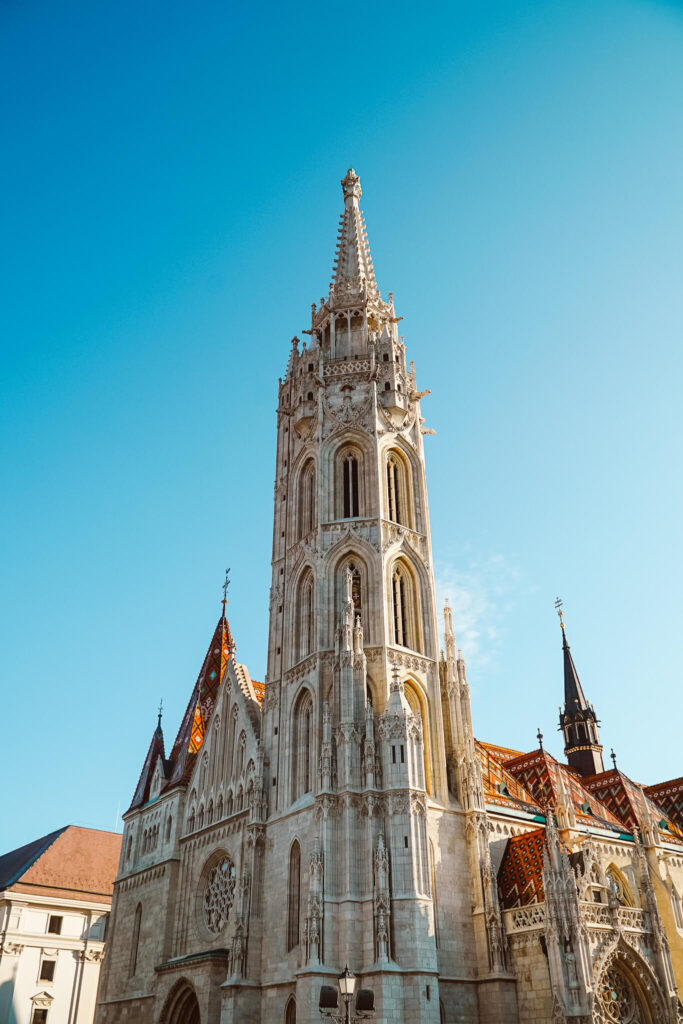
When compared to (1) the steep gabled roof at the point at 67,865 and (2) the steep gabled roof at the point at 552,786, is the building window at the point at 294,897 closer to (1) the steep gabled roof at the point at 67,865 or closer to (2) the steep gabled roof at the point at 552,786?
(2) the steep gabled roof at the point at 552,786

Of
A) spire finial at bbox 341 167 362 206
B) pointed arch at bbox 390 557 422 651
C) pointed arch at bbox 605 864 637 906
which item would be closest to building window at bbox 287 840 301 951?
pointed arch at bbox 390 557 422 651

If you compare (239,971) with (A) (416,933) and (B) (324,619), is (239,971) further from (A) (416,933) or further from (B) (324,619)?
(B) (324,619)

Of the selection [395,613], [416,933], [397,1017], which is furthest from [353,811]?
[395,613]

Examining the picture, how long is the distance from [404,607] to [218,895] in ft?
45.0

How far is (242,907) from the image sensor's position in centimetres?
2966

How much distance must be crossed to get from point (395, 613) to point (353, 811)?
8.51 m

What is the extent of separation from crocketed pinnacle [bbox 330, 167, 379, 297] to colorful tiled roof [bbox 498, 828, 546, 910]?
26784 millimetres

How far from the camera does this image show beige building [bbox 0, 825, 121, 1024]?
45.5 meters

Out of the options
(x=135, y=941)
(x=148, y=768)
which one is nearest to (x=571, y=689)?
(x=148, y=768)

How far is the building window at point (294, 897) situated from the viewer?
2819 cm

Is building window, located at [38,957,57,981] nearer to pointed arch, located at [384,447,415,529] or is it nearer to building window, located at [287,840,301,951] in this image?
building window, located at [287,840,301,951]

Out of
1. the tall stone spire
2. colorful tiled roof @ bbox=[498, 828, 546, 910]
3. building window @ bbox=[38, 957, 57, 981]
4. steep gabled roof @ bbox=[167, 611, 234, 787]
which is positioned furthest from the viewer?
the tall stone spire

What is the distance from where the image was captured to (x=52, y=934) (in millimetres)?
47906

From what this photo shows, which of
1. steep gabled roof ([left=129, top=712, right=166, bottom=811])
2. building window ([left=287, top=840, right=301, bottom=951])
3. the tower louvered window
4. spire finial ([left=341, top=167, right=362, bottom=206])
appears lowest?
building window ([left=287, top=840, right=301, bottom=951])
